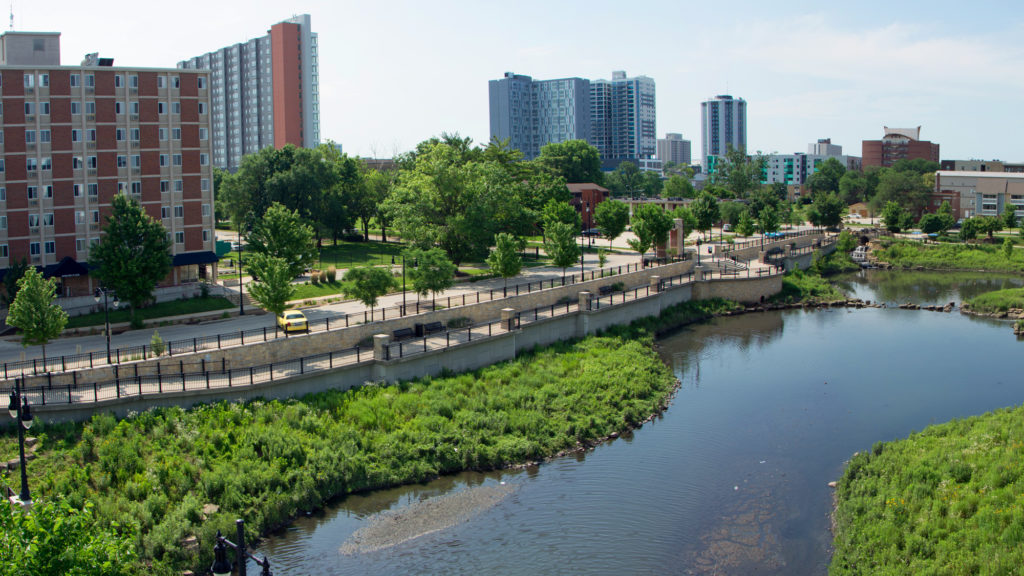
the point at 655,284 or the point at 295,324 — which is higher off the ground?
the point at 655,284

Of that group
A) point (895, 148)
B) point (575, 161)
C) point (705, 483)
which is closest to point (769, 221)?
point (575, 161)

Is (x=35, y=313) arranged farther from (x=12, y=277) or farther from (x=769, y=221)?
(x=769, y=221)

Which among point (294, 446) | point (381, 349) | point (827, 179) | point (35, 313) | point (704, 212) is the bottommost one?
point (294, 446)

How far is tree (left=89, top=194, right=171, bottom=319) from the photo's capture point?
39.5 m

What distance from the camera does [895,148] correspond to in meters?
182

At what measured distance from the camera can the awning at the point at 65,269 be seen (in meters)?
43.8

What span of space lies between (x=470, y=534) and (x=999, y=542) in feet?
42.5

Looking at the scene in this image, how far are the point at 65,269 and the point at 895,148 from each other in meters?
177

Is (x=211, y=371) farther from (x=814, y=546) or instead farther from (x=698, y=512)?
(x=814, y=546)

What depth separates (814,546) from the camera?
22.3 meters

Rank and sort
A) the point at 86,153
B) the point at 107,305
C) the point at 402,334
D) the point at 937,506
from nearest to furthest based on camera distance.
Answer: the point at 937,506
the point at 402,334
the point at 107,305
the point at 86,153

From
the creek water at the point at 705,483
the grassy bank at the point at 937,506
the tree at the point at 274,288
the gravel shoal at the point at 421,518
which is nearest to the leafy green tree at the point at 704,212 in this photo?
the creek water at the point at 705,483

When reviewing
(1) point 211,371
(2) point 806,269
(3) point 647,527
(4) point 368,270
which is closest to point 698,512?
(3) point 647,527

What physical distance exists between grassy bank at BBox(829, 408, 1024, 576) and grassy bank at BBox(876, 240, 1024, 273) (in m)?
60.4
